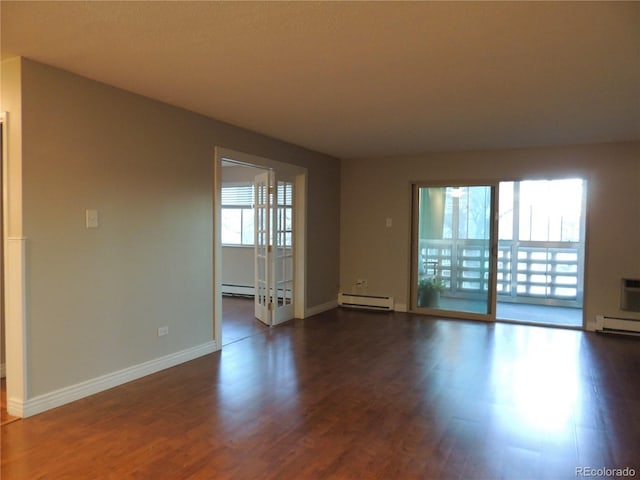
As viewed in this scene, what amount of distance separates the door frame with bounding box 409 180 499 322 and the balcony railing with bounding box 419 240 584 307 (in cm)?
9

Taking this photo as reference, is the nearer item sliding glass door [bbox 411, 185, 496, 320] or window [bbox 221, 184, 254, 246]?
sliding glass door [bbox 411, 185, 496, 320]

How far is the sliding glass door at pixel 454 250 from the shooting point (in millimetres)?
6352

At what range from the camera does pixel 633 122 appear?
4.50m

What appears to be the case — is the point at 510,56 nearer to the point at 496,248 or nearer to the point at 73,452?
the point at 73,452

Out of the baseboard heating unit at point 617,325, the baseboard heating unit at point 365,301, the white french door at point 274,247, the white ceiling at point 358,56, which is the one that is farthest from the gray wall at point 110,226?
the baseboard heating unit at point 617,325

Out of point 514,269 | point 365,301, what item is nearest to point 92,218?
point 365,301

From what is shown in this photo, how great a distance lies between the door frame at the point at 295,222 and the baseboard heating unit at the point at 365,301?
1.14 metres

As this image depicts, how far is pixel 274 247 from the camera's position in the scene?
5.70 m

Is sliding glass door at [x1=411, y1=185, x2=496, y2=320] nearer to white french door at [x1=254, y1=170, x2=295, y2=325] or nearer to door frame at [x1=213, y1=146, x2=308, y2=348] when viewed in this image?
door frame at [x1=213, y1=146, x2=308, y2=348]

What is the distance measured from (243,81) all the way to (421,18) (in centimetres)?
152

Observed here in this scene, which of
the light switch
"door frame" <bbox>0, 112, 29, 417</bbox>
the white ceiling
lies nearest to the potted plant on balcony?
the white ceiling

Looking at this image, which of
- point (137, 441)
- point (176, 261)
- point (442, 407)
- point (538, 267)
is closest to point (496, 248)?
point (538, 267)

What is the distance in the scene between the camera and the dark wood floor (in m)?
2.44

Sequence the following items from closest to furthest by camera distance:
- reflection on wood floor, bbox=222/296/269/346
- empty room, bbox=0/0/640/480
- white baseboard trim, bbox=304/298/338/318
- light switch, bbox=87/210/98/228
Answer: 1. empty room, bbox=0/0/640/480
2. light switch, bbox=87/210/98/228
3. reflection on wood floor, bbox=222/296/269/346
4. white baseboard trim, bbox=304/298/338/318
